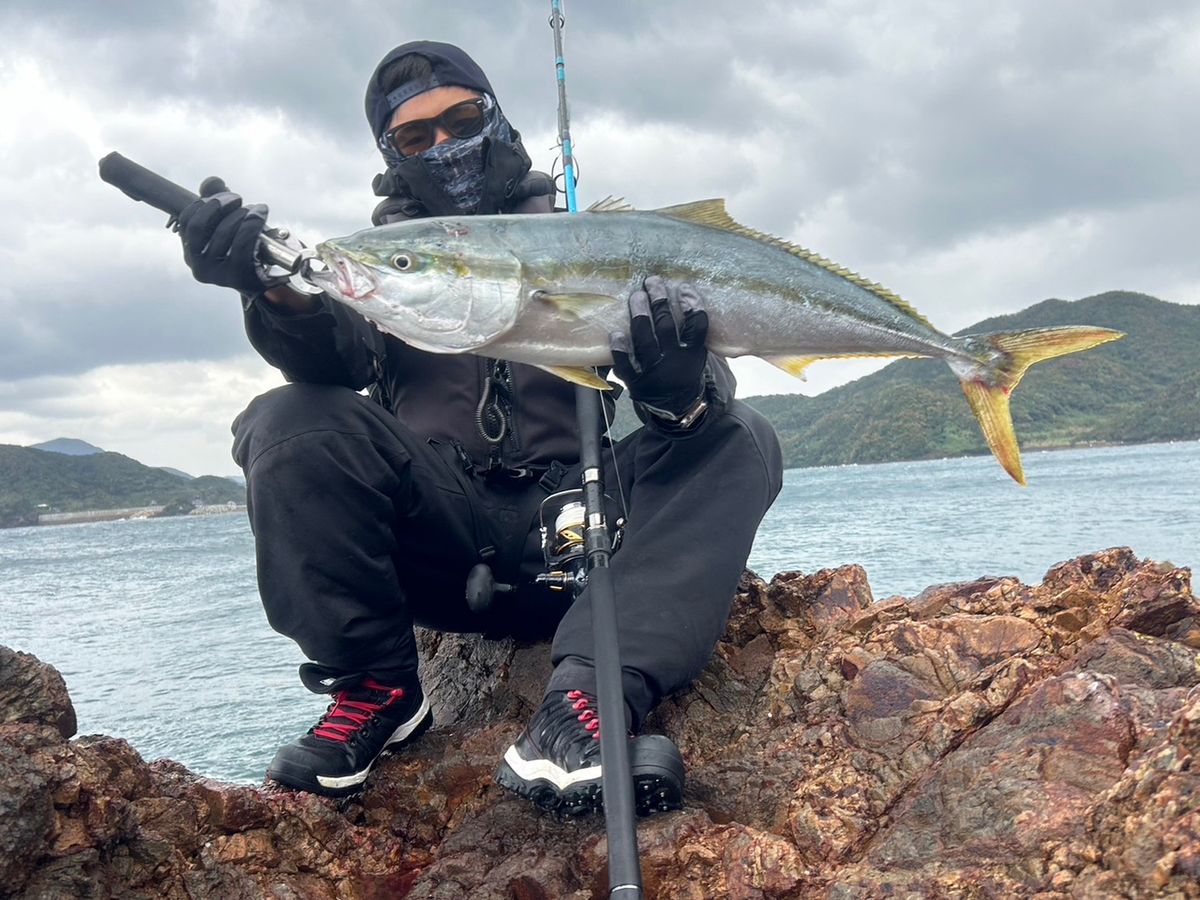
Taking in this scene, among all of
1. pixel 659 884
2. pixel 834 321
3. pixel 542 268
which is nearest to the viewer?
pixel 659 884

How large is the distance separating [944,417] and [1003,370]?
5069 inches

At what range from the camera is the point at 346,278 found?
2.83 m

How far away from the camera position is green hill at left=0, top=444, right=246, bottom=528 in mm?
137125

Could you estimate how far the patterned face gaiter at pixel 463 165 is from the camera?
398 cm

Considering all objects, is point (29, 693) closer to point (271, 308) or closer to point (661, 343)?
point (271, 308)

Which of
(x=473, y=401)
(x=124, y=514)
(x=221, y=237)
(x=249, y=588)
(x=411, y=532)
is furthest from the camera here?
(x=124, y=514)

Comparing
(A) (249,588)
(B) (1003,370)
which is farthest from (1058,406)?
(B) (1003,370)

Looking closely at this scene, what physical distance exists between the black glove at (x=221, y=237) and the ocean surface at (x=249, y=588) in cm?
552

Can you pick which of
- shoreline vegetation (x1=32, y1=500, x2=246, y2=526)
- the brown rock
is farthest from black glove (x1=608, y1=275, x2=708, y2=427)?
shoreline vegetation (x1=32, y1=500, x2=246, y2=526)

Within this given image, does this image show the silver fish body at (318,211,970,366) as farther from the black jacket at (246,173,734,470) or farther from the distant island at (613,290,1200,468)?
the distant island at (613,290,1200,468)

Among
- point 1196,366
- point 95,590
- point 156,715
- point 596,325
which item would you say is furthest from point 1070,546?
point 1196,366

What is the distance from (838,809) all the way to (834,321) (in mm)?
1883

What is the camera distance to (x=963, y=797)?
6.97 feet

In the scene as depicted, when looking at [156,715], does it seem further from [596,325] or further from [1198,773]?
[1198,773]
